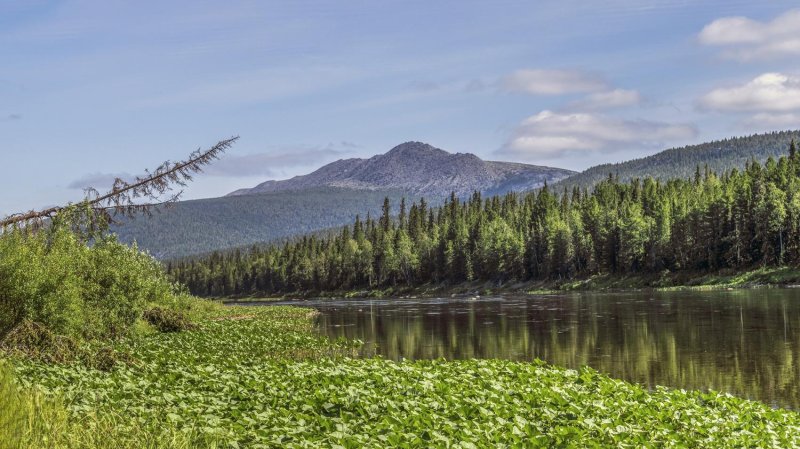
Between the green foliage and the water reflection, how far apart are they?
1342 centimetres

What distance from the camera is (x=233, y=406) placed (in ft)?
59.8

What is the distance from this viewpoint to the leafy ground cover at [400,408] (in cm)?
1518

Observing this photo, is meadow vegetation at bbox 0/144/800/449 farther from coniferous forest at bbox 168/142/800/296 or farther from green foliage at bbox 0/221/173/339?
coniferous forest at bbox 168/142/800/296

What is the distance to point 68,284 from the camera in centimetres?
3325

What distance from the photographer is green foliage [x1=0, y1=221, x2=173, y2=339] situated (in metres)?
31.0

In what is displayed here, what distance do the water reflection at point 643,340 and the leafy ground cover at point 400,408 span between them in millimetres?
6696

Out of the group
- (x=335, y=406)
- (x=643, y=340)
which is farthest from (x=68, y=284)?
(x=643, y=340)

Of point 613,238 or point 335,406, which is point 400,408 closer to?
point 335,406

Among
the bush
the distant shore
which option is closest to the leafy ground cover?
the bush

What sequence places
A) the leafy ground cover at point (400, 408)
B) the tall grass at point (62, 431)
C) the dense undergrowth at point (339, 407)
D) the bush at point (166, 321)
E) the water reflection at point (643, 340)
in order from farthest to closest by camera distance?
the bush at point (166, 321) → the water reflection at point (643, 340) → the leafy ground cover at point (400, 408) → the dense undergrowth at point (339, 407) → the tall grass at point (62, 431)

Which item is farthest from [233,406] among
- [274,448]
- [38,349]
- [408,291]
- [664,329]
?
[408,291]

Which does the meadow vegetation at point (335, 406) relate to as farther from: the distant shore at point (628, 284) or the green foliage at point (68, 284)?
the distant shore at point (628, 284)

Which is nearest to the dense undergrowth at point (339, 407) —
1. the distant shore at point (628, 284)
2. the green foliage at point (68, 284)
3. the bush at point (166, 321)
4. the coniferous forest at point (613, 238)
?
the green foliage at point (68, 284)

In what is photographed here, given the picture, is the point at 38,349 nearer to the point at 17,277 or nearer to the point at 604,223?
the point at 17,277
